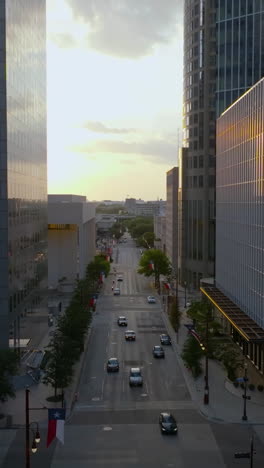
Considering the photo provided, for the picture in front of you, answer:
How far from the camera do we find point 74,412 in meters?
43.2

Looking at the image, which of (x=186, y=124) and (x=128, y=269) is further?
(x=128, y=269)

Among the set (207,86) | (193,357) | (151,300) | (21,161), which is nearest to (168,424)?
(193,357)

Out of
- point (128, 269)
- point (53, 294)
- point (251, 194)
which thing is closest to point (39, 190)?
point (251, 194)

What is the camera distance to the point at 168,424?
3819 cm

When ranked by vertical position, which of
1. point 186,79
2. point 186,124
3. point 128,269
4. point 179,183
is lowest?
point 128,269

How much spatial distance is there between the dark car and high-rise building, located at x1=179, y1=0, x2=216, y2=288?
7262 centimetres

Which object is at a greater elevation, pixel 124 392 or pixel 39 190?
pixel 39 190

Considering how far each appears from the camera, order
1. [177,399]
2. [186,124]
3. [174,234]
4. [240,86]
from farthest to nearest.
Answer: [174,234]
[186,124]
[240,86]
[177,399]

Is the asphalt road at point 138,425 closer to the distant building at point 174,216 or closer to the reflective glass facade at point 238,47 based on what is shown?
the reflective glass facade at point 238,47

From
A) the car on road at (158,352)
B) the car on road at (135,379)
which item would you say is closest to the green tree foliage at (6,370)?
the car on road at (135,379)

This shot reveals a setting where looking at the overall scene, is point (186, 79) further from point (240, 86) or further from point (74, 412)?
point (74, 412)

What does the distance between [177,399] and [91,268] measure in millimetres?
75618

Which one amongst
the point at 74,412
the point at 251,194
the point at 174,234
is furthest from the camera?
the point at 174,234

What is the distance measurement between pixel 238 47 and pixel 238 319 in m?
64.7
